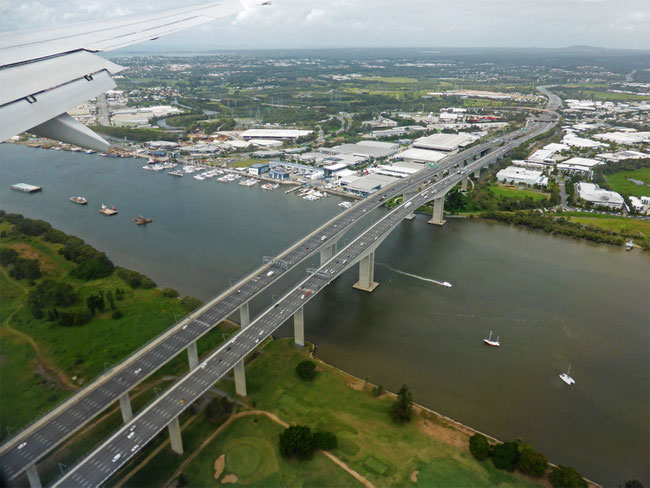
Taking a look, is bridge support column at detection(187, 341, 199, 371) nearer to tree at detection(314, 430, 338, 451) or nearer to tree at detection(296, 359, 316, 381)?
tree at detection(296, 359, 316, 381)

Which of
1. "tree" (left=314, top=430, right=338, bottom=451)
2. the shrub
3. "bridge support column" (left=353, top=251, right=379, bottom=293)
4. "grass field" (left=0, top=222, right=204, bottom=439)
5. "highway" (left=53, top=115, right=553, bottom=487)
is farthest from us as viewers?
"bridge support column" (left=353, top=251, right=379, bottom=293)

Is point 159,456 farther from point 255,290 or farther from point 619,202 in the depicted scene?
point 619,202

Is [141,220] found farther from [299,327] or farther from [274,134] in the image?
[274,134]

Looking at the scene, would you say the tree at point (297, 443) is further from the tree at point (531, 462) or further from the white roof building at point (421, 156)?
the white roof building at point (421, 156)

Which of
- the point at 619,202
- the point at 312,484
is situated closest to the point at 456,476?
the point at 312,484

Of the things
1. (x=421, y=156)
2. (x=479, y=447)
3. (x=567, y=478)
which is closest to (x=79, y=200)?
(x=421, y=156)

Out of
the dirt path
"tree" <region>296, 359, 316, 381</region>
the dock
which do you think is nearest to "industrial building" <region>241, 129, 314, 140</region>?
the dock
